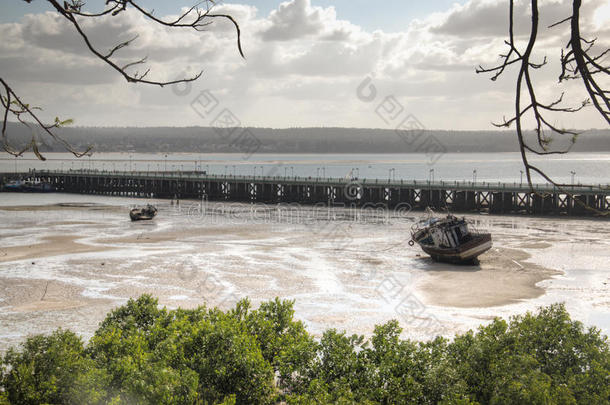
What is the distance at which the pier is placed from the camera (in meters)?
81.1

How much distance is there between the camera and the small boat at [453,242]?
43.5 metres

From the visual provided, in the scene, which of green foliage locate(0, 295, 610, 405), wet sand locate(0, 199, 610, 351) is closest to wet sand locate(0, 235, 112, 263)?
wet sand locate(0, 199, 610, 351)

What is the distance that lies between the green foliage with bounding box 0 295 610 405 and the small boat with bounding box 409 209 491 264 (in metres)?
29.3

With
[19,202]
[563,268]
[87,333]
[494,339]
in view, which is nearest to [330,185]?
[19,202]

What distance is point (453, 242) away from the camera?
44906 millimetres

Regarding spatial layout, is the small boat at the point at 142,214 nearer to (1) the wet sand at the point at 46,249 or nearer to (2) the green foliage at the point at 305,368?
(1) the wet sand at the point at 46,249

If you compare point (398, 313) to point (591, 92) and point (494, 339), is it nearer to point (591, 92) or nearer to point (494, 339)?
point (494, 339)

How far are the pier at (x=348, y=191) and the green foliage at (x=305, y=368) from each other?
53.3 metres

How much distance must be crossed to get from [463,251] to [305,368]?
3216 cm

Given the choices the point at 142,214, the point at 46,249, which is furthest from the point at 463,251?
the point at 142,214

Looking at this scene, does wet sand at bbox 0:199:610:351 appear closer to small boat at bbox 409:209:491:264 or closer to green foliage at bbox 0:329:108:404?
small boat at bbox 409:209:491:264

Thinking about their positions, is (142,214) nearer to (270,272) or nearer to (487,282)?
(270,272)

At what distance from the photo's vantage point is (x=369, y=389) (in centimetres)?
1223

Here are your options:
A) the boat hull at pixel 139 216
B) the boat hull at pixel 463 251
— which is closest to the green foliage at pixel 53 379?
the boat hull at pixel 463 251
